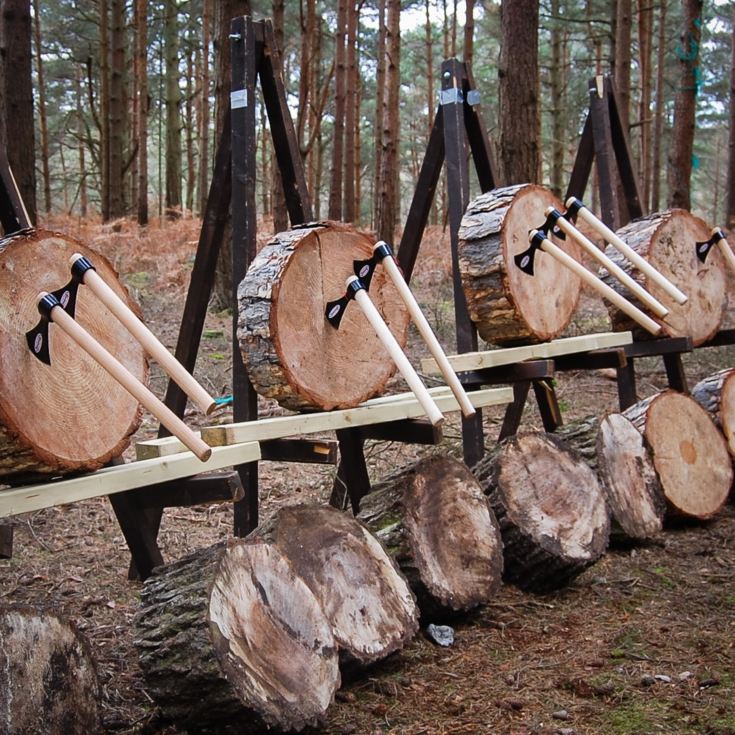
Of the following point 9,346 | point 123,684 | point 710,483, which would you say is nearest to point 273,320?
point 9,346

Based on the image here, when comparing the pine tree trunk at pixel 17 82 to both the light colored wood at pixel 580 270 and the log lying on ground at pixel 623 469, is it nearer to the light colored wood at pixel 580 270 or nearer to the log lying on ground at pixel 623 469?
the light colored wood at pixel 580 270

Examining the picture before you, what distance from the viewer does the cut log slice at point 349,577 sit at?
2930 millimetres

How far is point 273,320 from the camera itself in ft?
10.6

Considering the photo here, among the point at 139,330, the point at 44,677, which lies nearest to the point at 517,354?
the point at 139,330

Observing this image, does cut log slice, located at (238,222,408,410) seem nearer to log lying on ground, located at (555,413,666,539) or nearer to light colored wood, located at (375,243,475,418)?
light colored wood, located at (375,243,475,418)

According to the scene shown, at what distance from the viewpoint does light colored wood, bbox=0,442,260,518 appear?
2.39 m

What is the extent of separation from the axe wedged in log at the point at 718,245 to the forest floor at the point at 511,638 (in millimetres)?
1683

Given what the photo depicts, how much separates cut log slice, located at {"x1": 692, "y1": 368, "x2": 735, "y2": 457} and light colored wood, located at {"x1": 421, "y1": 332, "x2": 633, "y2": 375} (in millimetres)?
975

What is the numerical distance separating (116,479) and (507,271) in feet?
7.53

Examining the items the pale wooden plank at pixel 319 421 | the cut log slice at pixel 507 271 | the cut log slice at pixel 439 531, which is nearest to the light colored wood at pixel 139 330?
the pale wooden plank at pixel 319 421

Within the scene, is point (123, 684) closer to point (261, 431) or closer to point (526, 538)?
point (261, 431)

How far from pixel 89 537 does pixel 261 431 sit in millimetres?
1973

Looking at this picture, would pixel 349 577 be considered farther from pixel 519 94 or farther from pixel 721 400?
pixel 519 94

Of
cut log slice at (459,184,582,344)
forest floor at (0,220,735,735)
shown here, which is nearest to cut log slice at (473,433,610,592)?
forest floor at (0,220,735,735)
